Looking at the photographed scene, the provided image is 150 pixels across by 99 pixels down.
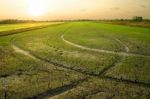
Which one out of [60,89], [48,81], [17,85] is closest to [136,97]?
[60,89]

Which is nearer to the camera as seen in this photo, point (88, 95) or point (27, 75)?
point (88, 95)

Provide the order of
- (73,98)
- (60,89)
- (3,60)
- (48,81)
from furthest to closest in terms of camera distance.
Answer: (3,60) → (48,81) → (60,89) → (73,98)

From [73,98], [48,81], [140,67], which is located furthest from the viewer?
[140,67]

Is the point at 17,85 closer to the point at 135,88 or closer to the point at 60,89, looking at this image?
the point at 60,89

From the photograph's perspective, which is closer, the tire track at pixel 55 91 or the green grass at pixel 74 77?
the tire track at pixel 55 91

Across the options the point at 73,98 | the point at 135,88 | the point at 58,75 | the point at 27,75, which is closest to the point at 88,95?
the point at 73,98

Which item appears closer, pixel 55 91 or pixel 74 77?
pixel 55 91

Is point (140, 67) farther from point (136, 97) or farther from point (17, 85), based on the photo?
point (17, 85)

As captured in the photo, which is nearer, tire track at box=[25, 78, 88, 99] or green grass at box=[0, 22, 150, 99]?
tire track at box=[25, 78, 88, 99]

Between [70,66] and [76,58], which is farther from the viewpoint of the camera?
[76,58]
